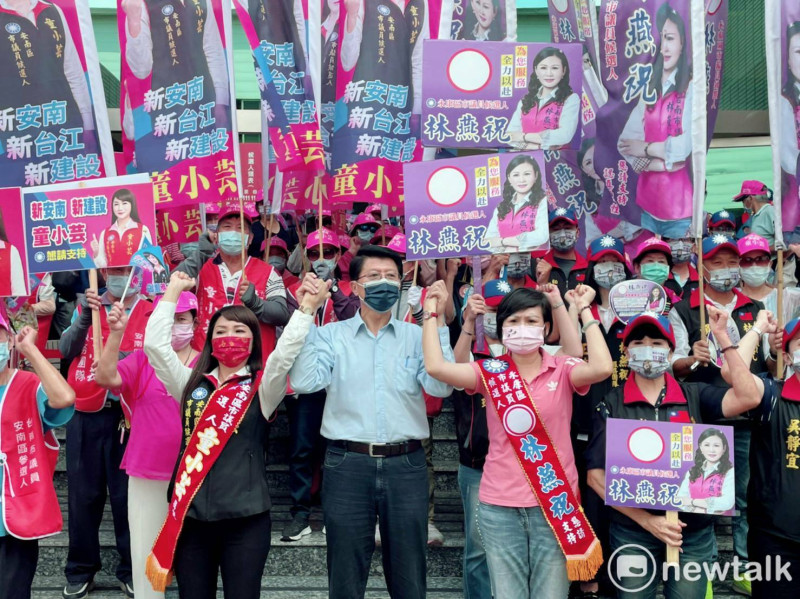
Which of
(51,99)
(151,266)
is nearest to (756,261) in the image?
(151,266)

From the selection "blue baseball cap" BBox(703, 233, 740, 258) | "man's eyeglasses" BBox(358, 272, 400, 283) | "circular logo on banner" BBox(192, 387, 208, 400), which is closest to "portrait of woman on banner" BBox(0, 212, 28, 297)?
"circular logo on banner" BBox(192, 387, 208, 400)

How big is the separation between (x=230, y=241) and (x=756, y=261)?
13.1ft

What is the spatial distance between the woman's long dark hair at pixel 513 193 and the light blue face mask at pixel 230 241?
2.22m

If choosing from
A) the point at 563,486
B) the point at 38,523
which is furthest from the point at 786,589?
the point at 38,523

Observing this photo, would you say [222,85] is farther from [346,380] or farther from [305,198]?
[346,380]

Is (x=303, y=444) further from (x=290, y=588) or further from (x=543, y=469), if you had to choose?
(x=543, y=469)

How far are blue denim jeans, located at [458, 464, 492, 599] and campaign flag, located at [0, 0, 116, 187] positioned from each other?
3332 millimetres

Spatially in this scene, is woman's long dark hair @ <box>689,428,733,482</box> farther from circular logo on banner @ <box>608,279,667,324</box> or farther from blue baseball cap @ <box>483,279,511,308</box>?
blue baseball cap @ <box>483,279,511,308</box>

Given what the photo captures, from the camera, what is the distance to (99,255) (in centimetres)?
514

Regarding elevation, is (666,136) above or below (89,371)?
above

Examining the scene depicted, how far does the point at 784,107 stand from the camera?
5.45 metres

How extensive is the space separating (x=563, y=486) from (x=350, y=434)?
1130 mm

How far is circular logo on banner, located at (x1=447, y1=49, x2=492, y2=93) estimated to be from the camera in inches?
214

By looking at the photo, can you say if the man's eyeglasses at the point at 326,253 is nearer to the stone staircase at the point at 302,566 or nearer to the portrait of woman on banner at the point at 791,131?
the stone staircase at the point at 302,566
